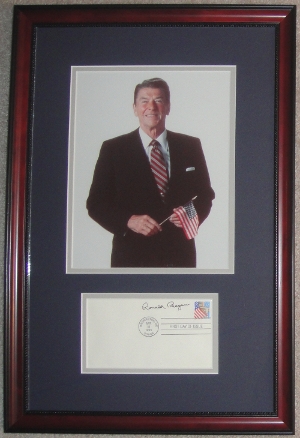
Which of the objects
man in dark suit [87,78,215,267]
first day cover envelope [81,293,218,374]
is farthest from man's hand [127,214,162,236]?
first day cover envelope [81,293,218,374]

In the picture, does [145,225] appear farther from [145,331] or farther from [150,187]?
[145,331]

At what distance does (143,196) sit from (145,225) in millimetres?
49

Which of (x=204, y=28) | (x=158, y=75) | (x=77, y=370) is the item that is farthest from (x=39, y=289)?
(x=204, y=28)

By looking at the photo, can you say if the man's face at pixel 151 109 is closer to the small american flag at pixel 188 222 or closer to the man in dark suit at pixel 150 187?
the man in dark suit at pixel 150 187

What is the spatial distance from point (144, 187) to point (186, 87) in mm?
187

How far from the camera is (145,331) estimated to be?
677 mm

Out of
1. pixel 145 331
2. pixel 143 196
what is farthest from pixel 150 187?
pixel 145 331

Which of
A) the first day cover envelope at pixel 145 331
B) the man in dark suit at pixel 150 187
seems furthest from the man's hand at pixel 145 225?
the first day cover envelope at pixel 145 331

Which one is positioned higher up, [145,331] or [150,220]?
[150,220]

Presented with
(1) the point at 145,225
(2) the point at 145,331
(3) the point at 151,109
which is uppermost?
(3) the point at 151,109

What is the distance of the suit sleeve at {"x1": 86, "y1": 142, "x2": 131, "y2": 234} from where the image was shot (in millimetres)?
686

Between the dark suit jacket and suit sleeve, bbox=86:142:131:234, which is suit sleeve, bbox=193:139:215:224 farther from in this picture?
suit sleeve, bbox=86:142:131:234

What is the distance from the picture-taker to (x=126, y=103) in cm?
70

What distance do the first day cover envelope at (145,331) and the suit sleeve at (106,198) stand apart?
0.40 ft
